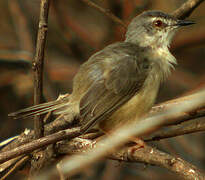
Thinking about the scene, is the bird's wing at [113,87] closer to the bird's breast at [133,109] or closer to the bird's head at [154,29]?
the bird's breast at [133,109]

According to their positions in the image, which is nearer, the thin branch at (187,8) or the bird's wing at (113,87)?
the bird's wing at (113,87)

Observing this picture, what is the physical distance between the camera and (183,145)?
189 inches

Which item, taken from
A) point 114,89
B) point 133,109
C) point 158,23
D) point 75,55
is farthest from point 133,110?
point 75,55

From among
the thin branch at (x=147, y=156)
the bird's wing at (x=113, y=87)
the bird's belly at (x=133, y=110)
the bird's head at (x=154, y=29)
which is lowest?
the thin branch at (x=147, y=156)

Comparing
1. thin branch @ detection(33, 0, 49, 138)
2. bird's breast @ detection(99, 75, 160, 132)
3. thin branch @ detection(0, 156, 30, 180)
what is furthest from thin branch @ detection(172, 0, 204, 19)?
thin branch @ detection(0, 156, 30, 180)

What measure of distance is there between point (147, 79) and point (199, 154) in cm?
219

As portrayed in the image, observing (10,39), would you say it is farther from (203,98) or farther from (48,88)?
(203,98)

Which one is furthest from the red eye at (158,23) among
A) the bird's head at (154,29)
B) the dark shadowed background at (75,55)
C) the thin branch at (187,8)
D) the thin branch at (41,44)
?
the thin branch at (41,44)

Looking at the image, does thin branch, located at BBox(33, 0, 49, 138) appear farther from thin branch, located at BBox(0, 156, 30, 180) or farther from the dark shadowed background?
the dark shadowed background

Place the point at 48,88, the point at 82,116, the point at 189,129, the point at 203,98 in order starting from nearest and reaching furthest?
the point at 203,98
the point at 189,129
the point at 82,116
the point at 48,88

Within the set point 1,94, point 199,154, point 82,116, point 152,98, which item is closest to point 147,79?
point 152,98

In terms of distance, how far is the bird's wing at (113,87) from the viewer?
301cm

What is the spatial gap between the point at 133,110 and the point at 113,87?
254 mm

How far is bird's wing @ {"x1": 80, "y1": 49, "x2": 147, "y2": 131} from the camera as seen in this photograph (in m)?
3.01
